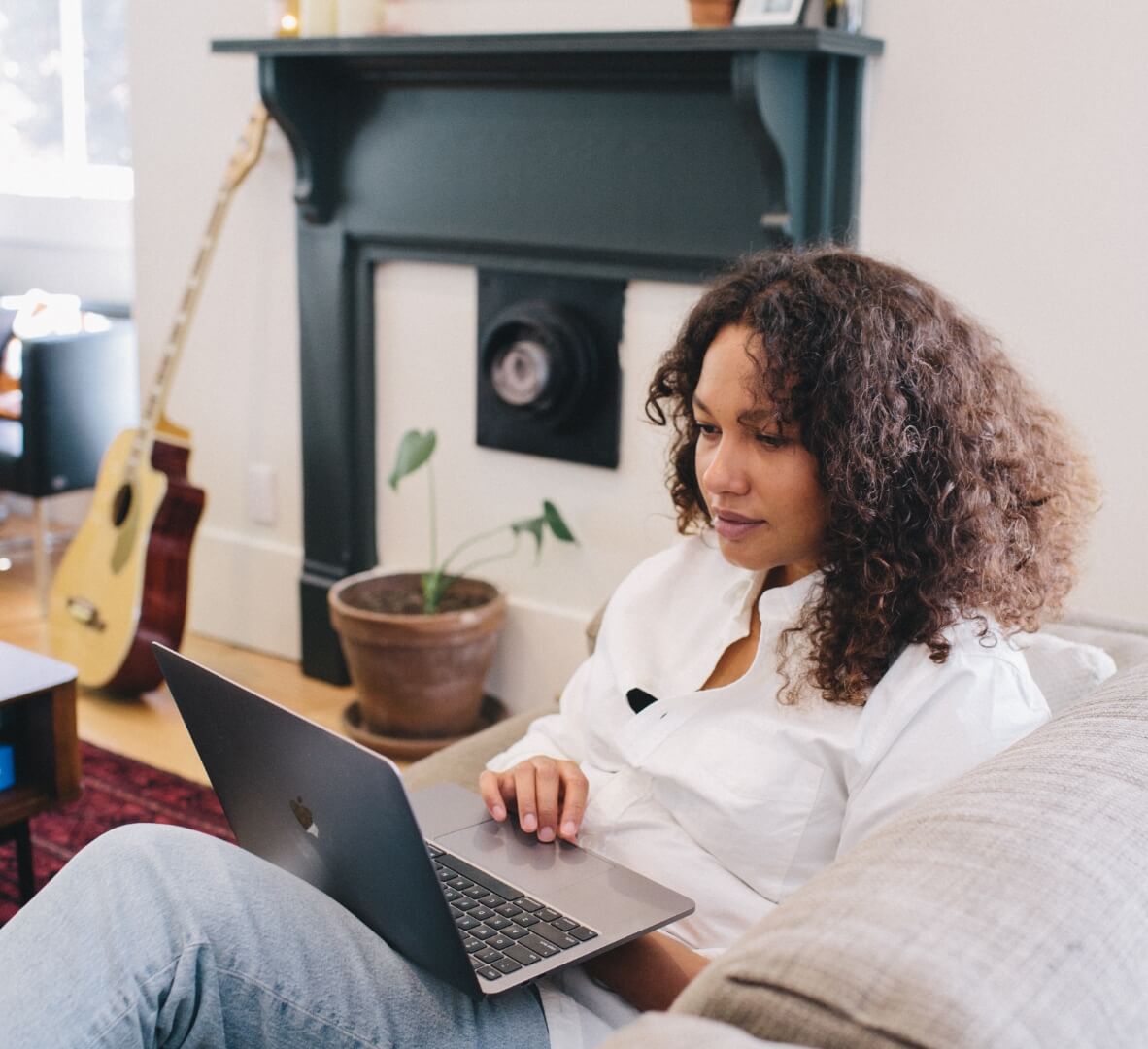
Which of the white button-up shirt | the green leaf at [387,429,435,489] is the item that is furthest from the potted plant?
the white button-up shirt

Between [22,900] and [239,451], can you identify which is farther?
[239,451]

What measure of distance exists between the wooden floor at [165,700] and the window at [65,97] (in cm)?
130

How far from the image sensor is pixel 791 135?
90.1 inches

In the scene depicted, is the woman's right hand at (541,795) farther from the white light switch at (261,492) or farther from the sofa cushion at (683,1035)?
the white light switch at (261,492)

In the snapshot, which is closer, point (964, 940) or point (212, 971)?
point (964, 940)

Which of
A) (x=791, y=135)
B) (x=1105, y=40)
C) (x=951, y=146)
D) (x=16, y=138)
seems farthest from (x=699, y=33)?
(x=16, y=138)

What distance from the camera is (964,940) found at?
0.72 m

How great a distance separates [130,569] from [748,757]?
2.01 m

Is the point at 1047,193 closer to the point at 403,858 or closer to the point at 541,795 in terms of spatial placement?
the point at 541,795

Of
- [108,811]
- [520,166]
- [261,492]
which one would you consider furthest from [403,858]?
[261,492]

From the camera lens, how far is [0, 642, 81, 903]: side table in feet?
6.25

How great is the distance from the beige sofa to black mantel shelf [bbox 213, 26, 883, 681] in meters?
1.52

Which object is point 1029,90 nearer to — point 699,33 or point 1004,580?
point 699,33

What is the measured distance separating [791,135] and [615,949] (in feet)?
4.93
